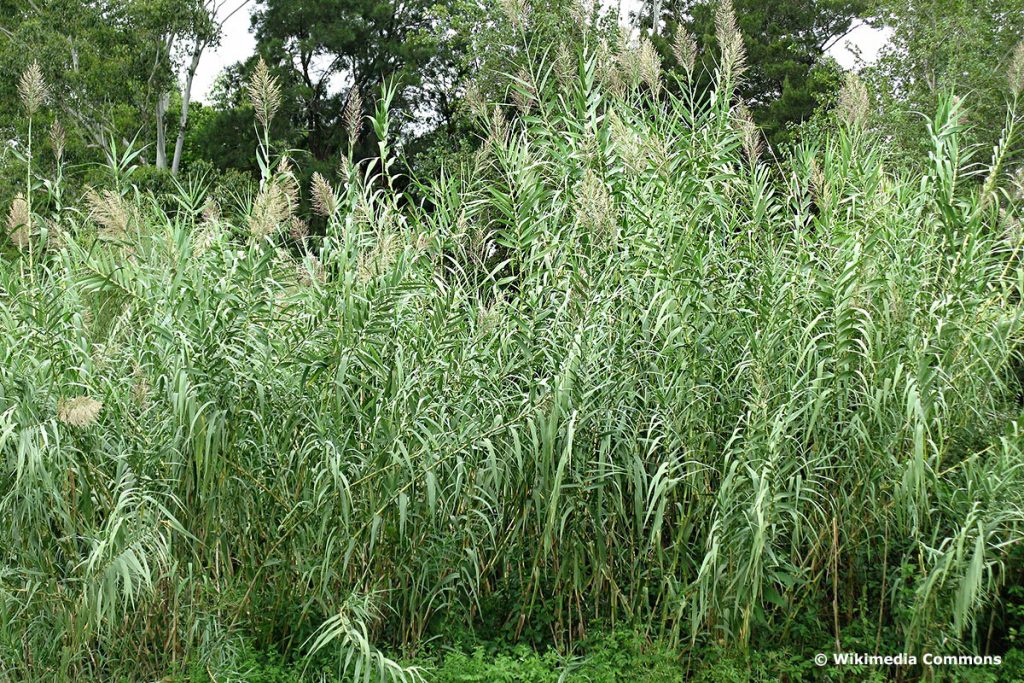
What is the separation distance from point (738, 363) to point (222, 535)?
2.38 meters

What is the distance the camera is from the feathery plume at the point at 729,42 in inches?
187

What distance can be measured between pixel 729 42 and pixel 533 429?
210cm

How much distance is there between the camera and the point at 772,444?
396cm

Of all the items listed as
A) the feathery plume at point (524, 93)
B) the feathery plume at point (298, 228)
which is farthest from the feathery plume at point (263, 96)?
the feathery plume at point (524, 93)

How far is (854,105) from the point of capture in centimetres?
488

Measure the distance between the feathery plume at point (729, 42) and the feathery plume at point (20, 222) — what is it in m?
3.23

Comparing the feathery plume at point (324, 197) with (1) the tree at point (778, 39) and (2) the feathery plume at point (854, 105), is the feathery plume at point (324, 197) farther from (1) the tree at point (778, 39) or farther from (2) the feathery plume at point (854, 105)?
(1) the tree at point (778, 39)

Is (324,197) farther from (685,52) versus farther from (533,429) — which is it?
(685,52)

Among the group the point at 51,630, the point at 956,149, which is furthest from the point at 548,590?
the point at 956,149

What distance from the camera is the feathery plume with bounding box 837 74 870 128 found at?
15.9 ft

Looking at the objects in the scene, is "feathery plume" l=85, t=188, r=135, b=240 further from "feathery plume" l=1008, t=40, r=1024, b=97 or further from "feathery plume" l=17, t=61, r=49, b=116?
"feathery plume" l=1008, t=40, r=1024, b=97

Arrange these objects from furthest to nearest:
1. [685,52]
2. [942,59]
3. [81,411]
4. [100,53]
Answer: [100,53] < [942,59] < [685,52] < [81,411]

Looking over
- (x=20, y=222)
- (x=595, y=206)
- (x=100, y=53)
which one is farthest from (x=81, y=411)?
(x=100, y=53)

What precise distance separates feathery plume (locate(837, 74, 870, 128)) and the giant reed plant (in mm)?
177
